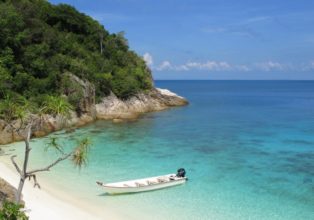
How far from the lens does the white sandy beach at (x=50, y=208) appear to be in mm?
15891

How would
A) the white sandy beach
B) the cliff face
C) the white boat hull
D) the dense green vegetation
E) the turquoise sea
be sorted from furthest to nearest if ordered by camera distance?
the dense green vegetation, the cliff face, the white boat hull, the turquoise sea, the white sandy beach

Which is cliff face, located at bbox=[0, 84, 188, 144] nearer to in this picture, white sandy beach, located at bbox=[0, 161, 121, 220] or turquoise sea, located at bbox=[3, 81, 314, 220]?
turquoise sea, located at bbox=[3, 81, 314, 220]

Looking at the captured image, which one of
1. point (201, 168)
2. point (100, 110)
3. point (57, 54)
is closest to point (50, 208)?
point (201, 168)

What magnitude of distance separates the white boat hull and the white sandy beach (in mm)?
2202

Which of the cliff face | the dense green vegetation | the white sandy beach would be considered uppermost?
the dense green vegetation

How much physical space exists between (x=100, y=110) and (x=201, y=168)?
26628mm

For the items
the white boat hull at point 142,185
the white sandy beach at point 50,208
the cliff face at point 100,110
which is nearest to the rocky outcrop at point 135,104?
the cliff face at point 100,110

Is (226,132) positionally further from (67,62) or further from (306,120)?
(67,62)

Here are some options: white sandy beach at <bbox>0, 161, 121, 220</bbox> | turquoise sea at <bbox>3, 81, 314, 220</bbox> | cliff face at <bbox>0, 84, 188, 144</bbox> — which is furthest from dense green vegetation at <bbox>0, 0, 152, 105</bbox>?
white sandy beach at <bbox>0, 161, 121, 220</bbox>

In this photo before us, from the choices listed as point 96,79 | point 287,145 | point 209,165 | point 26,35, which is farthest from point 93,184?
point 96,79

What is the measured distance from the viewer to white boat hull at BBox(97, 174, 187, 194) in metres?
19.3

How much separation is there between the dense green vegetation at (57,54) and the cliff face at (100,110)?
160cm

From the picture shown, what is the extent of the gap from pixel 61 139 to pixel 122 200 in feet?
57.0

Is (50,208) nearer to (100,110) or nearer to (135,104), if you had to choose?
(100,110)
